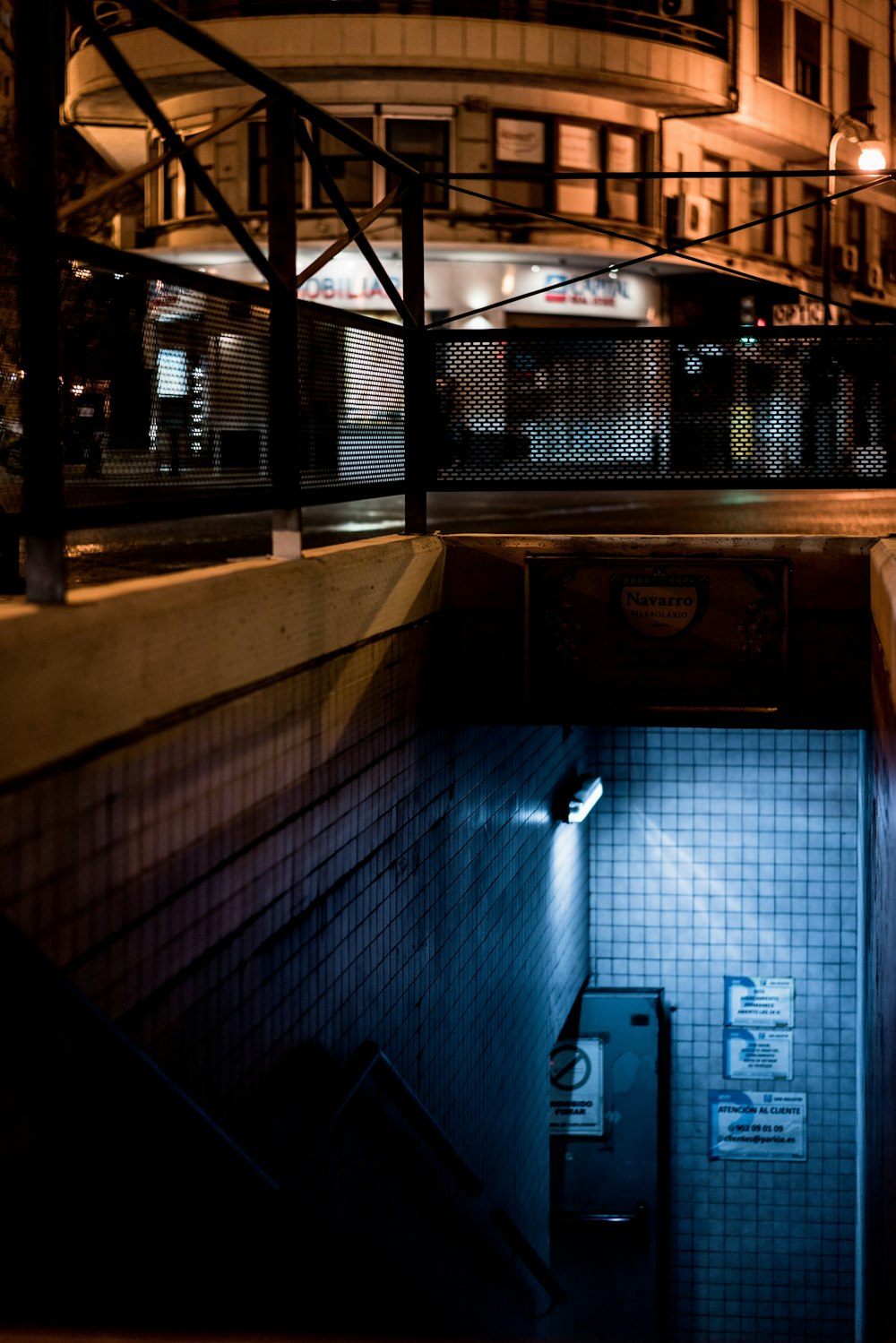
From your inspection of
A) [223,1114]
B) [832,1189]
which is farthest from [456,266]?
[223,1114]

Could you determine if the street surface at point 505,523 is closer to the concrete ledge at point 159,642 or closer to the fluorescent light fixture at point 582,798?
the concrete ledge at point 159,642

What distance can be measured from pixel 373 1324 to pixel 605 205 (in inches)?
883

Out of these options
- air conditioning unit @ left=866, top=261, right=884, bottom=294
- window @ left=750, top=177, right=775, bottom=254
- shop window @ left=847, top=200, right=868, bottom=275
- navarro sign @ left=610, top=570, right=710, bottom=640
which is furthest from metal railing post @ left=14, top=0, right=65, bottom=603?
air conditioning unit @ left=866, top=261, right=884, bottom=294

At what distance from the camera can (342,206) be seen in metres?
5.30

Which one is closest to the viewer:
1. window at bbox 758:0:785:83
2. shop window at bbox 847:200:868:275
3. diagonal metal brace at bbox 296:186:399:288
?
diagonal metal brace at bbox 296:186:399:288

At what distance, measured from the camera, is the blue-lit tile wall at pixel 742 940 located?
10562 mm

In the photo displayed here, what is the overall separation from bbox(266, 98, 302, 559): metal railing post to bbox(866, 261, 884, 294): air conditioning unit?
101ft

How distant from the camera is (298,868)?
406cm

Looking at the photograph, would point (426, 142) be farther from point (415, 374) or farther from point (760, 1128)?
point (415, 374)

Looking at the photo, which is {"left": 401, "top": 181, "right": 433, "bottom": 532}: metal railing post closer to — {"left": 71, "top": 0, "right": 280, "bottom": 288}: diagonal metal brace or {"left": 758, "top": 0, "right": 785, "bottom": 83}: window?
{"left": 71, "top": 0, "right": 280, "bottom": 288}: diagonal metal brace

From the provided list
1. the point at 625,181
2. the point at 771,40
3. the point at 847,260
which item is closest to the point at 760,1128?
the point at 625,181

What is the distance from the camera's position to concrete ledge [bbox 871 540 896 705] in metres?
4.00

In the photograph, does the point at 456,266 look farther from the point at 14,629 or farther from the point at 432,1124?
the point at 14,629

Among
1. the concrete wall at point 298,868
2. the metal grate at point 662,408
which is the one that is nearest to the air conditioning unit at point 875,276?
the metal grate at point 662,408
